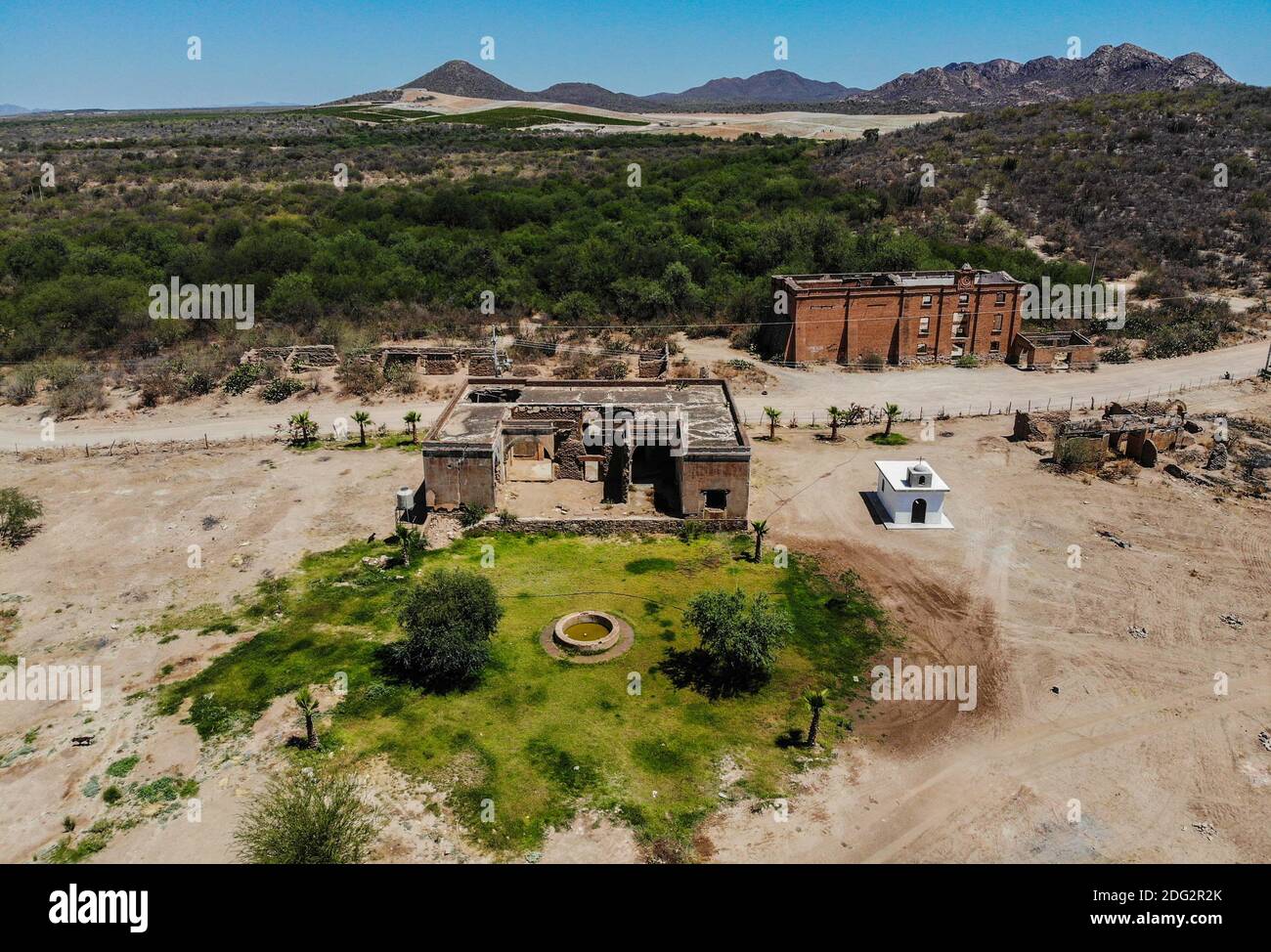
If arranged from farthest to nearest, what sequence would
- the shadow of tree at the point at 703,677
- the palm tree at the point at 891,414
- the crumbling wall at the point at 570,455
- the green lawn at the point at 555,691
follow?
the palm tree at the point at 891,414
the crumbling wall at the point at 570,455
the shadow of tree at the point at 703,677
the green lawn at the point at 555,691

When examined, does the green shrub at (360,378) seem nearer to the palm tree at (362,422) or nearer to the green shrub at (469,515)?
the palm tree at (362,422)

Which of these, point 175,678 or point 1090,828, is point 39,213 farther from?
point 1090,828

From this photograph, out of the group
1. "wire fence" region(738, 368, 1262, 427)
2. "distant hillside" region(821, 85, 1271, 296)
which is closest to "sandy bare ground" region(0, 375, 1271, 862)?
"wire fence" region(738, 368, 1262, 427)

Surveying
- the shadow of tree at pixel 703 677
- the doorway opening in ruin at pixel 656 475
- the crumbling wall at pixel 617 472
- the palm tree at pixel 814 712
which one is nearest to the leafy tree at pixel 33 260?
the crumbling wall at pixel 617 472

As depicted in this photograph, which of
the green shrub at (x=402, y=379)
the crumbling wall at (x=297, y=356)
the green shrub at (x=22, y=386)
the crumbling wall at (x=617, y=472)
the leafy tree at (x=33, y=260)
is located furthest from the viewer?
the leafy tree at (x=33, y=260)

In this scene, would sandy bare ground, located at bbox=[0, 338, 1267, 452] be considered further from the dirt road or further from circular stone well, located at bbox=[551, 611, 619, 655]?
circular stone well, located at bbox=[551, 611, 619, 655]

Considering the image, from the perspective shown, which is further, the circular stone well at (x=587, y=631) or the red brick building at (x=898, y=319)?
the red brick building at (x=898, y=319)

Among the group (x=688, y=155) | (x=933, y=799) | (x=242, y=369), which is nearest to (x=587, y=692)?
(x=933, y=799)
